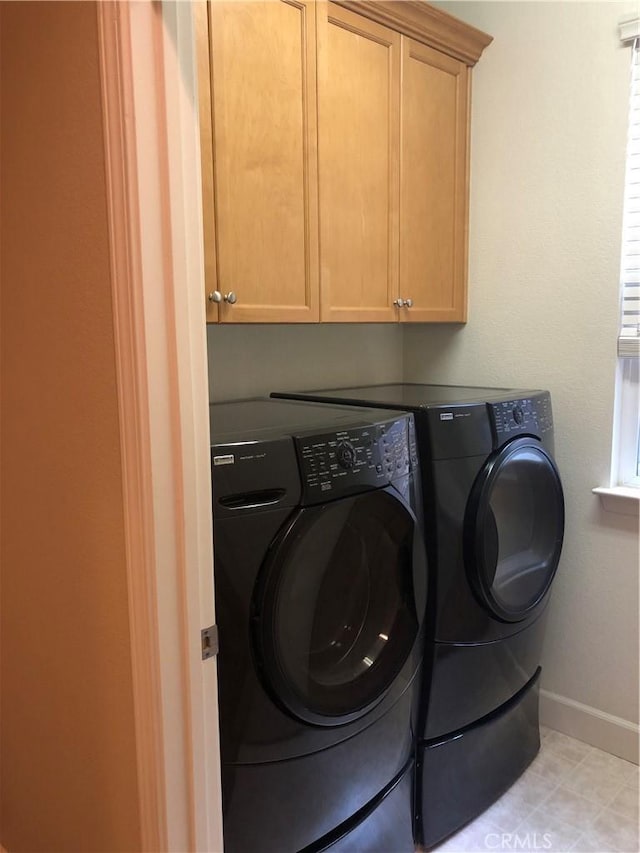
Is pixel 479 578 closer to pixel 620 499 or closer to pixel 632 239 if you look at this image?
pixel 620 499

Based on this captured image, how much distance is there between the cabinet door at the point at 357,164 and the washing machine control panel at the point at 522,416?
486mm

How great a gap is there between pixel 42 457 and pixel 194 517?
438mm

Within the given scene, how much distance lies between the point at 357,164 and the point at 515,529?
1.15m

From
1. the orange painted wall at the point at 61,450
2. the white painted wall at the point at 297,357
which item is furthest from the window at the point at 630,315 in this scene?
the orange painted wall at the point at 61,450

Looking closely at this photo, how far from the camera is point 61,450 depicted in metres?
1.22

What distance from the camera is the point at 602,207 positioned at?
2.09 meters

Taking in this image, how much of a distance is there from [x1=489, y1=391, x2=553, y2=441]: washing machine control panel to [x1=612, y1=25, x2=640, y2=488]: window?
10.6 inches

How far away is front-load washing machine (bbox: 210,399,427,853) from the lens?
4.09 ft

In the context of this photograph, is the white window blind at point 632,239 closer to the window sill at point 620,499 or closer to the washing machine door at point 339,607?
the window sill at point 620,499

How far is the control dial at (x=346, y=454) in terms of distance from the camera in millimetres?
1382

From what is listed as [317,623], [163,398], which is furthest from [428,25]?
[317,623]

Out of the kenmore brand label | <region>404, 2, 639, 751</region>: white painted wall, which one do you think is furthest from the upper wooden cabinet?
the kenmore brand label

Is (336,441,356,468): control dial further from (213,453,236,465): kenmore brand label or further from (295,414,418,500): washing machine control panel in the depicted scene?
(213,453,236,465): kenmore brand label

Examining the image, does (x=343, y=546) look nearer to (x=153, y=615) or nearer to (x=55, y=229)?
(x=153, y=615)
